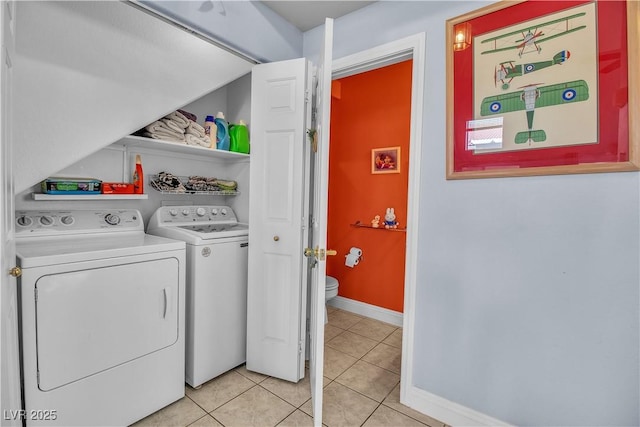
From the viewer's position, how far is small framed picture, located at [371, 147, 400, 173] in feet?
9.48

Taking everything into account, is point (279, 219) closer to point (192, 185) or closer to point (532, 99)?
point (192, 185)

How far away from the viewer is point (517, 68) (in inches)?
55.8

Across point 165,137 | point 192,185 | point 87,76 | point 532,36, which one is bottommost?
point 192,185

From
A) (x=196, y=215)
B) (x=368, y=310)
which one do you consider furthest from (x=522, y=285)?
(x=196, y=215)

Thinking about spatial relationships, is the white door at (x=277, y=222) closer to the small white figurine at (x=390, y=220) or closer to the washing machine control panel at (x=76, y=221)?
the washing machine control panel at (x=76, y=221)

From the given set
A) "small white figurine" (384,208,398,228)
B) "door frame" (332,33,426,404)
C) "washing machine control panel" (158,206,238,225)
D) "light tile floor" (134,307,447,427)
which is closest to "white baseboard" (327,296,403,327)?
"light tile floor" (134,307,447,427)

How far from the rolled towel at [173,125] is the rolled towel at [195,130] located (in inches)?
2.2

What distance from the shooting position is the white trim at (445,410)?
5.07ft

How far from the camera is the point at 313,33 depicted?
2.29 m

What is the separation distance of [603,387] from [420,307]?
31.4 inches

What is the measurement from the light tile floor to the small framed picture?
5.45ft

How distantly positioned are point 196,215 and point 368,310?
1.94 metres

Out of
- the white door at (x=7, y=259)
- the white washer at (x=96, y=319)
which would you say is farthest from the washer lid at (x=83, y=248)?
the white door at (x=7, y=259)

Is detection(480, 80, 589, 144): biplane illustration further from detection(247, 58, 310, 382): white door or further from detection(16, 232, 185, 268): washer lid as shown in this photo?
detection(16, 232, 185, 268): washer lid
